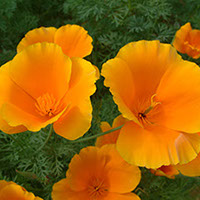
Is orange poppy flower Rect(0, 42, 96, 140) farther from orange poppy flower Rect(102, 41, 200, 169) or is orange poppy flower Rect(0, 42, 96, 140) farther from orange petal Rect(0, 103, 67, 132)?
orange poppy flower Rect(102, 41, 200, 169)

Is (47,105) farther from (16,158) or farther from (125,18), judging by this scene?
(125,18)

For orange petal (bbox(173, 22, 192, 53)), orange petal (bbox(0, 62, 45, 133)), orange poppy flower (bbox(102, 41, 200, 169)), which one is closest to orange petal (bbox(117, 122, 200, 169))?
orange poppy flower (bbox(102, 41, 200, 169))

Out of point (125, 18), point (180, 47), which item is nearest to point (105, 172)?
point (180, 47)

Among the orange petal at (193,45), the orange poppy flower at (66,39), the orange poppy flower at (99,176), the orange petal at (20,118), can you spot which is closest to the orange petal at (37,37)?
the orange poppy flower at (66,39)

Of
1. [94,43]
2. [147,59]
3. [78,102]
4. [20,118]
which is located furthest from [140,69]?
[94,43]

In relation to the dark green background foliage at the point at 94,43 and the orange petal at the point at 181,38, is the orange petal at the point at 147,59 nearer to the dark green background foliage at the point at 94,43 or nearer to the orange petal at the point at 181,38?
the dark green background foliage at the point at 94,43
